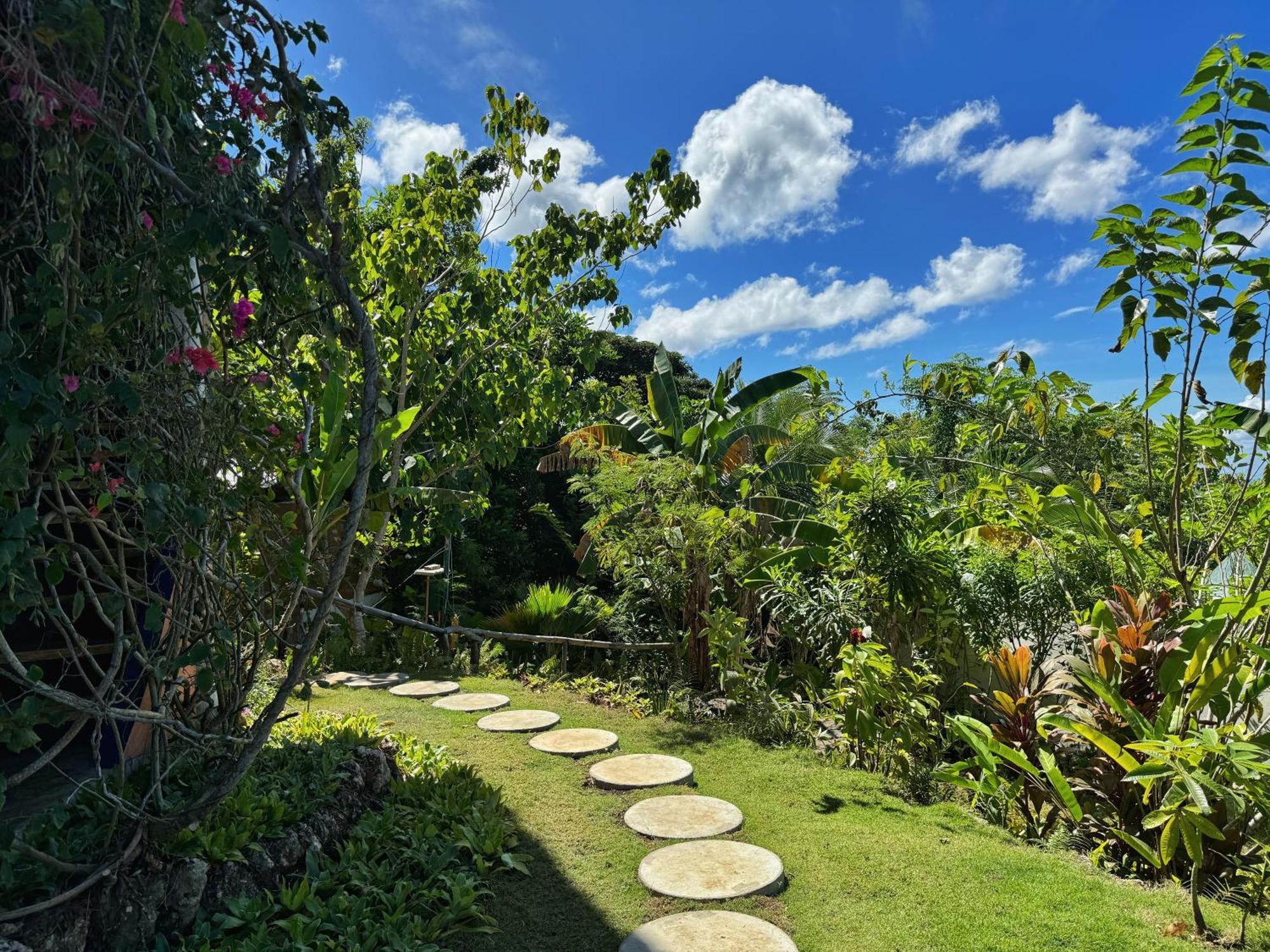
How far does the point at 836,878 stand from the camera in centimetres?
326

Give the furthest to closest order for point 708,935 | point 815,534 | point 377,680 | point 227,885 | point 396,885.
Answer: point 377,680, point 815,534, point 396,885, point 708,935, point 227,885

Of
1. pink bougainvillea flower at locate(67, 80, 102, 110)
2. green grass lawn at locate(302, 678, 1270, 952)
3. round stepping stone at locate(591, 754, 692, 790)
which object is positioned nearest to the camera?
pink bougainvillea flower at locate(67, 80, 102, 110)

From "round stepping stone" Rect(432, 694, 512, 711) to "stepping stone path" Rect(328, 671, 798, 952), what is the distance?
25 mm

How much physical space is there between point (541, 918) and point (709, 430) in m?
5.99

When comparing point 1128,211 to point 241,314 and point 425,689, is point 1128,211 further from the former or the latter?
point 425,689

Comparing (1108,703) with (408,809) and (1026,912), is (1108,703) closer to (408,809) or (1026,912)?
(1026,912)

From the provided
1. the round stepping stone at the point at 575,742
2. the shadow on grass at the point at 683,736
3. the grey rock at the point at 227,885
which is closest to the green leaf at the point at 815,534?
the shadow on grass at the point at 683,736

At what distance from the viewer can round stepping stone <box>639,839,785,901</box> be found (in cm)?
312

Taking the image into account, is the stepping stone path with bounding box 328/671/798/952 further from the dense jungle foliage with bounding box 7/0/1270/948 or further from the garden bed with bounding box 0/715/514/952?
the dense jungle foliage with bounding box 7/0/1270/948

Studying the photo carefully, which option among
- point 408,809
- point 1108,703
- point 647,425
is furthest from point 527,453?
point 1108,703

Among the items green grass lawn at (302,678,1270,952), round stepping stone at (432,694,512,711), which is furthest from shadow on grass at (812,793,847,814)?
round stepping stone at (432,694,512,711)

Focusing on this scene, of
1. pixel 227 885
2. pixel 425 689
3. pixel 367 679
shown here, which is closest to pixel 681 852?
pixel 227 885

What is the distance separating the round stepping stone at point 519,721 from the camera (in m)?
5.54

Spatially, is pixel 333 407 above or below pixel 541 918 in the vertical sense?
above
